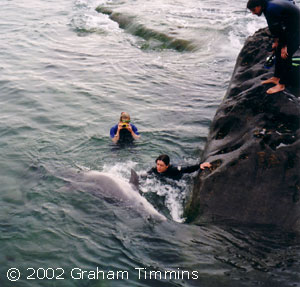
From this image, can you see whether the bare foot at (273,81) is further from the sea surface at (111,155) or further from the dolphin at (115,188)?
the dolphin at (115,188)

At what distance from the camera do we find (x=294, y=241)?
17.0ft

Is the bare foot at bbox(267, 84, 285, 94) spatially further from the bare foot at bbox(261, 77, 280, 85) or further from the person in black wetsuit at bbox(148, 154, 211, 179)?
the person in black wetsuit at bbox(148, 154, 211, 179)

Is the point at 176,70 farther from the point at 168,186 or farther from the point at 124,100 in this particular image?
the point at 168,186

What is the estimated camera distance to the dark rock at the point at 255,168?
5383 mm

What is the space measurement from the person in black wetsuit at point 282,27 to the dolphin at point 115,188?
3.15 m

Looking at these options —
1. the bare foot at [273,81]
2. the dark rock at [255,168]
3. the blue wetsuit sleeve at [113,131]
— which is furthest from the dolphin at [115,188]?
the bare foot at [273,81]

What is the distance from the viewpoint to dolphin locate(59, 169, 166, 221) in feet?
21.2

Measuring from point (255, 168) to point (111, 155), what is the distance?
416 centimetres

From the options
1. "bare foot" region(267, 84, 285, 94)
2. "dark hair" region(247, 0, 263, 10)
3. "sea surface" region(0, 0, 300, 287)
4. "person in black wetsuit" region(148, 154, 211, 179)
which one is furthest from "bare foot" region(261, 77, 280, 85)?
"sea surface" region(0, 0, 300, 287)

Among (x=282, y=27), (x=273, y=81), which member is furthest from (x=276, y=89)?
(x=282, y=27)

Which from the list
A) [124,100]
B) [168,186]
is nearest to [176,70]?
[124,100]

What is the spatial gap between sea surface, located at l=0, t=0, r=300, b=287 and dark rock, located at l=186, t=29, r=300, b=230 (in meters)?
0.28

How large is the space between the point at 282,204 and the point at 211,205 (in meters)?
1.12

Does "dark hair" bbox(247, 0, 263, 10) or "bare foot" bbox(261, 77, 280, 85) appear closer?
"dark hair" bbox(247, 0, 263, 10)
